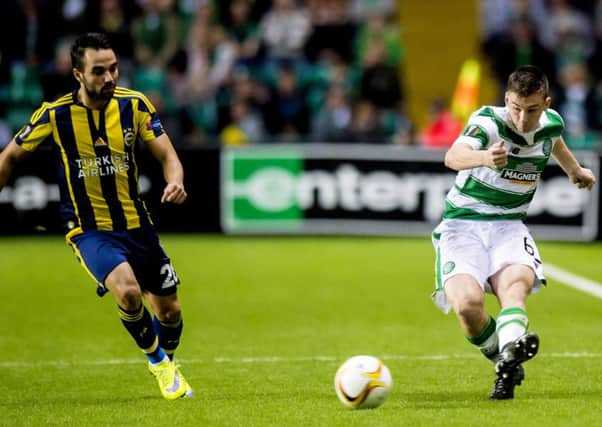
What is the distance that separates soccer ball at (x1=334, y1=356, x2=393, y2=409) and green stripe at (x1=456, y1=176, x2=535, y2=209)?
1.23 metres

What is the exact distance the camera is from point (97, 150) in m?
7.15

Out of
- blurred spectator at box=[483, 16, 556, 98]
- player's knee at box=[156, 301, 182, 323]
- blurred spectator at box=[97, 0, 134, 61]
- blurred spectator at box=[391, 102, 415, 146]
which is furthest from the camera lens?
blurred spectator at box=[483, 16, 556, 98]

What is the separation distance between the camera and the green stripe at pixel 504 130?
270 inches

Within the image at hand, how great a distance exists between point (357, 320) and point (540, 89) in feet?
13.7

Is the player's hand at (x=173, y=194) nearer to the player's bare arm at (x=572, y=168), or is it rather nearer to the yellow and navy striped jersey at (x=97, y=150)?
the yellow and navy striped jersey at (x=97, y=150)

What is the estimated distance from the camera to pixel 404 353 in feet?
28.6

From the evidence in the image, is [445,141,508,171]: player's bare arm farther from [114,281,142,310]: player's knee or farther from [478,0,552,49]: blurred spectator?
[478,0,552,49]: blurred spectator

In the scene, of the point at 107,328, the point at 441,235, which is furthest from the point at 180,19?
the point at 441,235

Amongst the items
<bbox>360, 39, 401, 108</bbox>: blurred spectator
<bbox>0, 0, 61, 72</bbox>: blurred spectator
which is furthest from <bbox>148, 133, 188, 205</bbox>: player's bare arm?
<bbox>0, 0, 61, 72</bbox>: blurred spectator

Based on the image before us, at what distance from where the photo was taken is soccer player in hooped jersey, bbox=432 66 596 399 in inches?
257

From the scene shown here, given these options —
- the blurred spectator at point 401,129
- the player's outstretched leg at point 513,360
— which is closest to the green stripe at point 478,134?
the player's outstretched leg at point 513,360

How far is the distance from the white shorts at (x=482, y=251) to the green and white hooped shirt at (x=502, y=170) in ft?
0.24

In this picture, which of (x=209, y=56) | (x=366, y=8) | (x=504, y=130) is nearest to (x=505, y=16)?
(x=366, y=8)

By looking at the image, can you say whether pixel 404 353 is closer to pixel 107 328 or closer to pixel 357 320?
pixel 357 320
